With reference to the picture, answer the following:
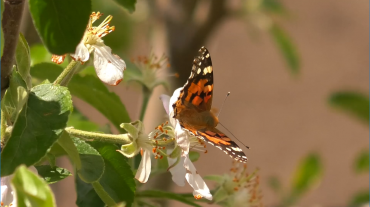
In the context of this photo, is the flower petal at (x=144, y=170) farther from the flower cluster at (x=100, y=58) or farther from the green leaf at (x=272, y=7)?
the green leaf at (x=272, y=7)

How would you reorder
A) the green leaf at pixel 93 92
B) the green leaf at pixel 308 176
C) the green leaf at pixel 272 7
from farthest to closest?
the green leaf at pixel 308 176, the green leaf at pixel 272 7, the green leaf at pixel 93 92

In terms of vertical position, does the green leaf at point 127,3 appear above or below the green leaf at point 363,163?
above

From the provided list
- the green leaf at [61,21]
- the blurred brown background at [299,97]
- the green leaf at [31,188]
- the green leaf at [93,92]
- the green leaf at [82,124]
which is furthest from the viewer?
the blurred brown background at [299,97]

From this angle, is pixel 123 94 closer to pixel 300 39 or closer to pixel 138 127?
pixel 300 39

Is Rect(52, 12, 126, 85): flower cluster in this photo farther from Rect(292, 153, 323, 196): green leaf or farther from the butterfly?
Rect(292, 153, 323, 196): green leaf

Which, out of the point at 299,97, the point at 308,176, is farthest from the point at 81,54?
the point at 299,97

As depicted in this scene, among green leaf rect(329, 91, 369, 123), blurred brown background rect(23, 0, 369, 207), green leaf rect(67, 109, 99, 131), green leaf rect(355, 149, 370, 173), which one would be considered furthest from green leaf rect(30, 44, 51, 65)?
blurred brown background rect(23, 0, 369, 207)

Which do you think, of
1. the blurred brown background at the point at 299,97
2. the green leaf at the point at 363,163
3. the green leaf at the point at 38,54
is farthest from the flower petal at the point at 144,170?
the blurred brown background at the point at 299,97

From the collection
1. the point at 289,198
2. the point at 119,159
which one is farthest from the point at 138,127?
the point at 289,198
